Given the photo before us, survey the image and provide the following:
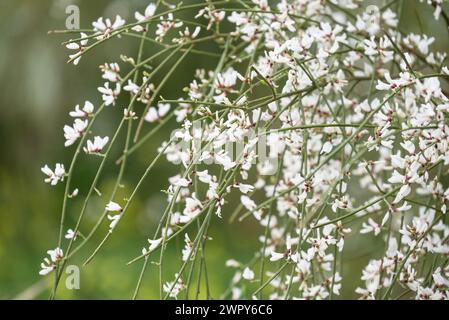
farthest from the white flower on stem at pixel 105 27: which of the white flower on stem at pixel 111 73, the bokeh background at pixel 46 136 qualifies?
the bokeh background at pixel 46 136

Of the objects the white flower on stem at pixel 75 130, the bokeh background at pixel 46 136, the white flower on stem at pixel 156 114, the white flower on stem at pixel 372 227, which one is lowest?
the white flower on stem at pixel 372 227

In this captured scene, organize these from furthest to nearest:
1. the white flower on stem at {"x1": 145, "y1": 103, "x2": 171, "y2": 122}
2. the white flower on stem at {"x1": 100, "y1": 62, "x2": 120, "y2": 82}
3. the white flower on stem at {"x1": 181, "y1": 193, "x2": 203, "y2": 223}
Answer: the white flower on stem at {"x1": 145, "y1": 103, "x2": 171, "y2": 122}, the white flower on stem at {"x1": 100, "y1": 62, "x2": 120, "y2": 82}, the white flower on stem at {"x1": 181, "y1": 193, "x2": 203, "y2": 223}

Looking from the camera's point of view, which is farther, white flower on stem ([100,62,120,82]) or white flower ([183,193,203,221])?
white flower on stem ([100,62,120,82])

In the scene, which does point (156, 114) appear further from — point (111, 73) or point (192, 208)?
point (192, 208)

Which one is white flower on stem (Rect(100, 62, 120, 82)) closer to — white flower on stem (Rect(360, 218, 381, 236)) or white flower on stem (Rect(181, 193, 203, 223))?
white flower on stem (Rect(181, 193, 203, 223))

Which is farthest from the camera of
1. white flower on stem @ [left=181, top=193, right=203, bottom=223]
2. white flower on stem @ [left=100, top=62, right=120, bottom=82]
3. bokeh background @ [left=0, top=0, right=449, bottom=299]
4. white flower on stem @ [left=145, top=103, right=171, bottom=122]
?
bokeh background @ [left=0, top=0, right=449, bottom=299]

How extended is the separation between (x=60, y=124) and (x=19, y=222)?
0.73 m

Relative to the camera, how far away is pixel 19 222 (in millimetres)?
3982

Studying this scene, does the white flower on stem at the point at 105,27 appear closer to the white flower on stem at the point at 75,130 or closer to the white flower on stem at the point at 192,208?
the white flower on stem at the point at 75,130

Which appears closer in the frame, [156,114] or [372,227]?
[372,227]

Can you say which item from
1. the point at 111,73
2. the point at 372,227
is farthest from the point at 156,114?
the point at 372,227

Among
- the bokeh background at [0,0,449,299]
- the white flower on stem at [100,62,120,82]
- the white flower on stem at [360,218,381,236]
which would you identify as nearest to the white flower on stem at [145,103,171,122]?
the white flower on stem at [100,62,120,82]

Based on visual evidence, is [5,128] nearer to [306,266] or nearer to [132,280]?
[132,280]

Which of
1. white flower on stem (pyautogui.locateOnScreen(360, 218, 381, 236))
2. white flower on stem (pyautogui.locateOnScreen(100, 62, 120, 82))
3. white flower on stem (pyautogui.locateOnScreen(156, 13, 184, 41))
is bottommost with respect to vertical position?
white flower on stem (pyautogui.locateOnScreen(360, 218, 381, 236))
